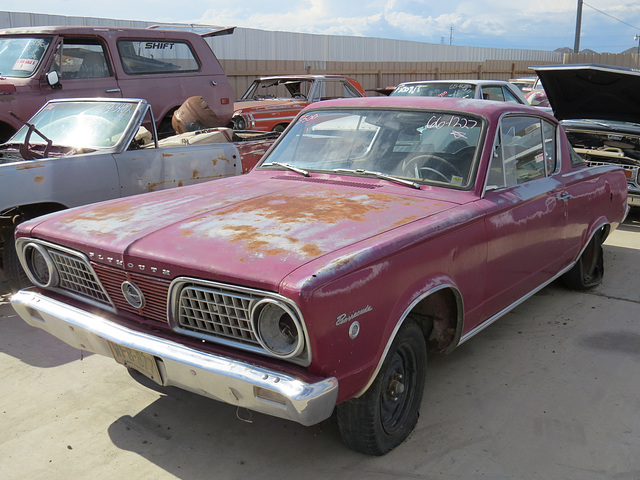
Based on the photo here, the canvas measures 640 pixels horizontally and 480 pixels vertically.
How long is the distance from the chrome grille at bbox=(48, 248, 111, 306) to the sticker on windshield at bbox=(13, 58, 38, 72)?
4.73 m

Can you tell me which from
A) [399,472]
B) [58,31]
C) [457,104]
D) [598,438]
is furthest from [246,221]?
[58,31]

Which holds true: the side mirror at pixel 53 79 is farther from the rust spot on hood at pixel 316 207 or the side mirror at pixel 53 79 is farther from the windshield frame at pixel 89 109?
the rust spot on hood at pixel 316 207

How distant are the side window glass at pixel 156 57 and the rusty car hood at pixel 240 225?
4731 millimetres

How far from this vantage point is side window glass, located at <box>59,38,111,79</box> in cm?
731

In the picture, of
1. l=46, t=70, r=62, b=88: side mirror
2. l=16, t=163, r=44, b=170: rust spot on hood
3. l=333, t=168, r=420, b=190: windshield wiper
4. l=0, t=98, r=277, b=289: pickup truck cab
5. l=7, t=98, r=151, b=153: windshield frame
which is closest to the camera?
l=333, t=168, r=420, b=190: windshield wiper

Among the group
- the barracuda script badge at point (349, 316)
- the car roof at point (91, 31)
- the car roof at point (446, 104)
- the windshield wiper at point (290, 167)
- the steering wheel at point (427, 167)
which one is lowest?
the barracuda script badge at point (349, 316)

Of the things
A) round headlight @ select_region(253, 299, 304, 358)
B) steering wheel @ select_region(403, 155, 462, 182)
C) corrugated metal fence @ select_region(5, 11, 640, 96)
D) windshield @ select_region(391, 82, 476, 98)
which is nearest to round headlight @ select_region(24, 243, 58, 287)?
round headlight @ select_region(253, 299, 304, 358)

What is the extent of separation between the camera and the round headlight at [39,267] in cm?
324

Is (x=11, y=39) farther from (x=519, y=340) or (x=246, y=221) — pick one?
(x=519, y=340)

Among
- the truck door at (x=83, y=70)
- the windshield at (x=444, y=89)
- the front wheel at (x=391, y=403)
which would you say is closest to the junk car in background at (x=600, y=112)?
the windshield at (x=444, y=89)

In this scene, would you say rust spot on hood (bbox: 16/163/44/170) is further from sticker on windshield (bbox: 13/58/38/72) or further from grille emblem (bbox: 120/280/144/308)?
sticker on windshield (bbox: 13/58/38/72)

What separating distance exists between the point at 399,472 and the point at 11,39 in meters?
7.04

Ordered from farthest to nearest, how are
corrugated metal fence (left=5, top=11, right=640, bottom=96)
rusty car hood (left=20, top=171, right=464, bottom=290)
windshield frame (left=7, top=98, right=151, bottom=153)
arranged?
corrugated metal fence (left=5, top=11, right=640, bottom=96) < windshield frame (left=7, top=98, right=151, bottom=153) < rusty car hood (left=20, top=171, right=464, bottom=290)

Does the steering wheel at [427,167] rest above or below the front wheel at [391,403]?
above
